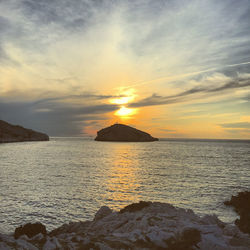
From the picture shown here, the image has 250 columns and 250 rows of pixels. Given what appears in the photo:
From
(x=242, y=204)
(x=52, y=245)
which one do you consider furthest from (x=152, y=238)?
(x=242, y=204)

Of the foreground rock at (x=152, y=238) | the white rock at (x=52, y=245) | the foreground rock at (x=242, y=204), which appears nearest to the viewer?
the foreground rock at (x=152, y=238)

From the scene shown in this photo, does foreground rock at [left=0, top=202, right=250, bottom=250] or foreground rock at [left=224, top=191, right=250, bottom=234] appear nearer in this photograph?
foreground rock at [left=0, top=202, right=250, bottom=250]

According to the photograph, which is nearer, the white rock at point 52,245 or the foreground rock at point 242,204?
the white rock at point 52,245

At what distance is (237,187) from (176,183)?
32.6 ft

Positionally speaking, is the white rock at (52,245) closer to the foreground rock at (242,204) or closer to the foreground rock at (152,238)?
the foreground rock at (152,238)

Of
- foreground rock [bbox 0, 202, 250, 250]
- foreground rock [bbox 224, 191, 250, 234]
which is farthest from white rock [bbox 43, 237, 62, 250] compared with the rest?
foreground rock [bbox 224, 191, 250, 234]

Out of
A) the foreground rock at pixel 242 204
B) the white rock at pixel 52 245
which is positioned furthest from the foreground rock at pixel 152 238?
the foreground rock at pixel 242 204

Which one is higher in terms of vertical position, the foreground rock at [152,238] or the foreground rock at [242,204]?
the foreground rock at [152,238]

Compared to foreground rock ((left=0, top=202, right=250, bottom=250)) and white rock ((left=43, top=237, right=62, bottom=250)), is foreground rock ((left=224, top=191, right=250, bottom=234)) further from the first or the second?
white rock ((left=43, top=237, right=62, bottom=250))

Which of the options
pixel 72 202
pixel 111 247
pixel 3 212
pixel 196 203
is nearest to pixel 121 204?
pixel 72 202

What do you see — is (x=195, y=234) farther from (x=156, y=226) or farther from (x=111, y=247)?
(x=111, y=247)

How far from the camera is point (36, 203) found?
2317cm

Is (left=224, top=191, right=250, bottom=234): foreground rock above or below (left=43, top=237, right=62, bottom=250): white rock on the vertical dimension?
below

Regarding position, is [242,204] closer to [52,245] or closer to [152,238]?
[152,238]
